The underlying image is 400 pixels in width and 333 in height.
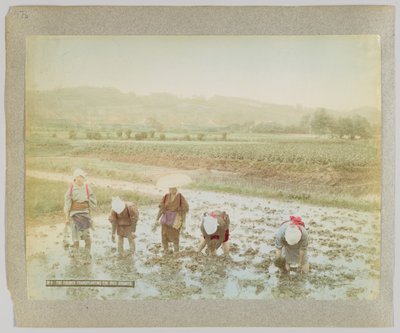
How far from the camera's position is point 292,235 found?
3396 mm

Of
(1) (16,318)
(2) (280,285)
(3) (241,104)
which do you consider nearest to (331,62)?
(3) (241,104)

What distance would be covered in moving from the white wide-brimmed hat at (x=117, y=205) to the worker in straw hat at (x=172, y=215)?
175 mm

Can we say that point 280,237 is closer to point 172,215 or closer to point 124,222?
point 172,215

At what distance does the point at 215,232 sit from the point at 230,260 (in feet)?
0.50

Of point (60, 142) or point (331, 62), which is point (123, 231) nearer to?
point (60, 142)

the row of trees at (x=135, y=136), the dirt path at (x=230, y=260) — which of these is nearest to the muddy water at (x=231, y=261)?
the dirt path at (x=230, y=260)

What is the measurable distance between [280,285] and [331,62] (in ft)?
3.57

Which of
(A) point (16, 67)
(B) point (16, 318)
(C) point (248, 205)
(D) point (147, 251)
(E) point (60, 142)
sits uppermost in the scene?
(A) point (16, 67)

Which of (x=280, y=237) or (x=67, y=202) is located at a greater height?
(x=67, y=202)

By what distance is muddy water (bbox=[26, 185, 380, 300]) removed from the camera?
3.43 m

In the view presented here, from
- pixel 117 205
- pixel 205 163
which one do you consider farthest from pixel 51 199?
pixel 205 163

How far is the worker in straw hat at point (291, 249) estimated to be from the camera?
342cm

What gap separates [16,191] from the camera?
11.3 ft

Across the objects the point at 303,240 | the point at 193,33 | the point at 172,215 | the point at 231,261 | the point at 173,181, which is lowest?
the point at 231,261
